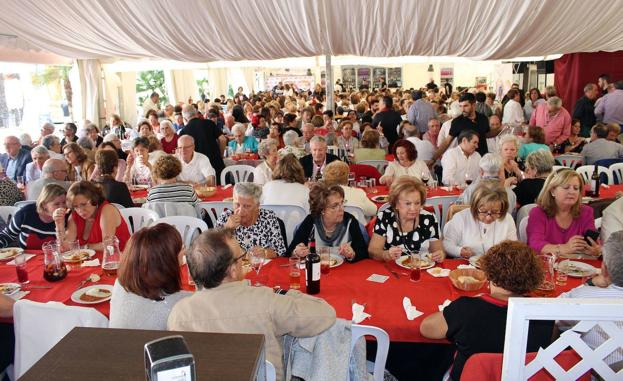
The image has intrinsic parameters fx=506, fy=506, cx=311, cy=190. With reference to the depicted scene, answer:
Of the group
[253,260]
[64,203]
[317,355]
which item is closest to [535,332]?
[317,355]

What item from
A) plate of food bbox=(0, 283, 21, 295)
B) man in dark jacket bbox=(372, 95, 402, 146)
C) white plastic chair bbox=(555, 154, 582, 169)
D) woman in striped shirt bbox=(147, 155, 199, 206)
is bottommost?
plate of food bbox=(0, 283, 21, 295)

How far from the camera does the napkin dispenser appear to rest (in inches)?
35.7

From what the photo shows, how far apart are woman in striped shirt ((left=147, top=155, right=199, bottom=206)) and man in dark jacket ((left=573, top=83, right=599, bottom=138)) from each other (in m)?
8.23

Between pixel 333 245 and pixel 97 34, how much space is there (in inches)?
196

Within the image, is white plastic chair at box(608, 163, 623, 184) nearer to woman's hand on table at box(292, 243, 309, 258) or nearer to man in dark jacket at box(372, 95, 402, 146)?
man in dark jacket at box(372, 95, 402, 146)

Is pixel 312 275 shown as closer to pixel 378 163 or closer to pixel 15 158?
pixel 378 163

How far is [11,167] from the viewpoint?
6898mm

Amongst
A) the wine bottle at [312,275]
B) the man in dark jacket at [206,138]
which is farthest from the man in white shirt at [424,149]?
the wine bottle at [312,275]

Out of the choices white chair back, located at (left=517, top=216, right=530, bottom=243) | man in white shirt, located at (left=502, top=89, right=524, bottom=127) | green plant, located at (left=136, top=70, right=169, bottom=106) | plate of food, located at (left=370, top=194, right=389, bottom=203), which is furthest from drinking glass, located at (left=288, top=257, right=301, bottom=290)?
green plant, located at (left=136, top=70, right=169, bottom=106)

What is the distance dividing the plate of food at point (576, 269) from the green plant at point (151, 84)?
55.9ft

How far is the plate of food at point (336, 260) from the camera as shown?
3203 mm

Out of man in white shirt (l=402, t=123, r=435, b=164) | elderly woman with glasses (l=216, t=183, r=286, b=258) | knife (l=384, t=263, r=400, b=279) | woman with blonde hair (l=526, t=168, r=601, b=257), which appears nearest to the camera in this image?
knife (l=384, t=263, r=400, b=279)

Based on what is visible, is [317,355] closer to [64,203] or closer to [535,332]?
[535,332]

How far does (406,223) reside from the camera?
3.59 m
